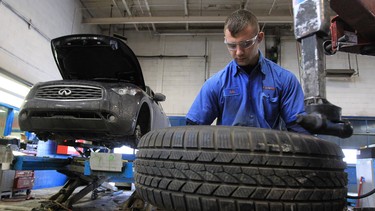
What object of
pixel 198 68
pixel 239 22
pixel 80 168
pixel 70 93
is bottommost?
pixel 80 168

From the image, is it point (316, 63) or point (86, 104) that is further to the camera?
point (86, 104)

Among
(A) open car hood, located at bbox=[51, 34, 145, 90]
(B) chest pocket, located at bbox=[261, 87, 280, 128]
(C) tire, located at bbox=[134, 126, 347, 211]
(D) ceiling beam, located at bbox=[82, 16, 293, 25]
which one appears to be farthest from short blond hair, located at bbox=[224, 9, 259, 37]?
(D) ceiling beam, located at bbox=[82, 16, 293, 25]

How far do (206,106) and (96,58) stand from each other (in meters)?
1.98

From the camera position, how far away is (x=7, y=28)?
473cm

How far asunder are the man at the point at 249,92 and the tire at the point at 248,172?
551mm

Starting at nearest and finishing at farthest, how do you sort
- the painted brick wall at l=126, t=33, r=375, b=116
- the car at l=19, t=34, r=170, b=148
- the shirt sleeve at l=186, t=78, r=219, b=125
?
the shirt sleeve at l=186, t=78, r=219, b=125, the car at l=19, t=34, r=170, b=148, the painted brick wall at l=126, t=33, r=375, b=116

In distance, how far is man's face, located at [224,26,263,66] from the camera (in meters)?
1.37

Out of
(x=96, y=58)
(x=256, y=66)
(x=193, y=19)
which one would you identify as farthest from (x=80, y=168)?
(x=193, y=19)

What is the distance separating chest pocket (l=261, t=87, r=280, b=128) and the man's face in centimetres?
21

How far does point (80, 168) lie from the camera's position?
10.1ft

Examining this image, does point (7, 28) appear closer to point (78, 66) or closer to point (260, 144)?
point (78, 66)

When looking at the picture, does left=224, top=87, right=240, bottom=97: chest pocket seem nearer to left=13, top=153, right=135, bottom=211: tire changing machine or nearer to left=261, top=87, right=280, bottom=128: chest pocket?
left=261, top=87, right=280, bottom=128: chest pocket

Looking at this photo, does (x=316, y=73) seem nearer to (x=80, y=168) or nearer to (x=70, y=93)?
(x=70, y=93)

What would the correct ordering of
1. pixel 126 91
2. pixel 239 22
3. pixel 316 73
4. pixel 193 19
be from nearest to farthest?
1. pixel 316 73
2. pixel 239 22
3. pixel 126 91
4. pixel 193 19
